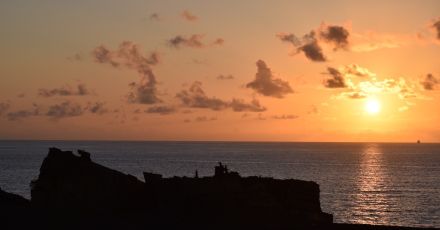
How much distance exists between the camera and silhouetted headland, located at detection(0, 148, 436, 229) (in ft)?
135

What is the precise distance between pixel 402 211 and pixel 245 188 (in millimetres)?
69344

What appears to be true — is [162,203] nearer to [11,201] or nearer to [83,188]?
[83,188]

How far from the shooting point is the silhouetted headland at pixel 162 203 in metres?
41.2

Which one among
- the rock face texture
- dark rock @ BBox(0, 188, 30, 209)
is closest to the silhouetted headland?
the rock face texture

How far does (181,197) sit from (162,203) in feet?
5.50

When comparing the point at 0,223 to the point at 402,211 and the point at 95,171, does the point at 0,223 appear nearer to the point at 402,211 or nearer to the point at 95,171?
the point at 95,171

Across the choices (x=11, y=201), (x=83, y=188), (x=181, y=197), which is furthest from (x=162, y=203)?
(x=11, y=201)

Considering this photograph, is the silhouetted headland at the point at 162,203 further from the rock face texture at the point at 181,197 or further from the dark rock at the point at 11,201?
the dark rock at the point at 11,201

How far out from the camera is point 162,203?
146 ft

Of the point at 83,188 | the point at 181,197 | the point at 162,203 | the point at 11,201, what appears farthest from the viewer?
the point at 11,201

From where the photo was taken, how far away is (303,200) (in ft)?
149

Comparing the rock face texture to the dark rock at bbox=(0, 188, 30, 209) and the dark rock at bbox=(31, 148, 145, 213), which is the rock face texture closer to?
the dark rock at bbox=(31, 148, 145, 213)

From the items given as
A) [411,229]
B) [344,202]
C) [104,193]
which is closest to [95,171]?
[104,193]

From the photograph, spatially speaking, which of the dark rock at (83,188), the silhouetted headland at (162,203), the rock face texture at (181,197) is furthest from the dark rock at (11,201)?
the rock face texture at (181,197)
